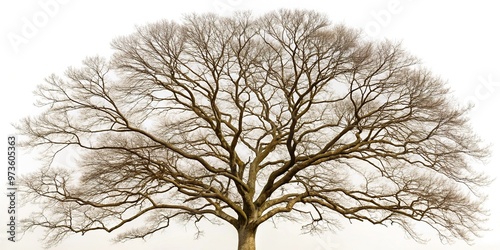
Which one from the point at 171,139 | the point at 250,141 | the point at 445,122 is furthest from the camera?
the point at 250,141

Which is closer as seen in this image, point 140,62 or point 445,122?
point 445,122

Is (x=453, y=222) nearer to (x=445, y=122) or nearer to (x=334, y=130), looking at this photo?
(x=445, y=122)

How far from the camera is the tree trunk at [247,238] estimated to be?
12.3m

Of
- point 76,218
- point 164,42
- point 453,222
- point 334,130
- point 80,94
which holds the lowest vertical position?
point 453,222

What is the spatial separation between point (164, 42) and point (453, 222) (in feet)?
27.3

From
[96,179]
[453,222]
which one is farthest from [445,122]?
[96,179]

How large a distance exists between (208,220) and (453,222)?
22.7 feet

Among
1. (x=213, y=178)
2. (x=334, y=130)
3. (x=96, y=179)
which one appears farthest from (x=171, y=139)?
(x=334, y=130)

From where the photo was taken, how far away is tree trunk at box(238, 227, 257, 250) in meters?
12.3

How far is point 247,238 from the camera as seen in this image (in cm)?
1238

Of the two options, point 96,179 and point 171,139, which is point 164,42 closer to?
point 171,139

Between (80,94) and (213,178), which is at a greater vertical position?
(80,94)

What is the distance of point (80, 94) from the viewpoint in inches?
478

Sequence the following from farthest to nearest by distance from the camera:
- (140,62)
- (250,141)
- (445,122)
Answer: (250,141)
(140,62)
(445,122)
